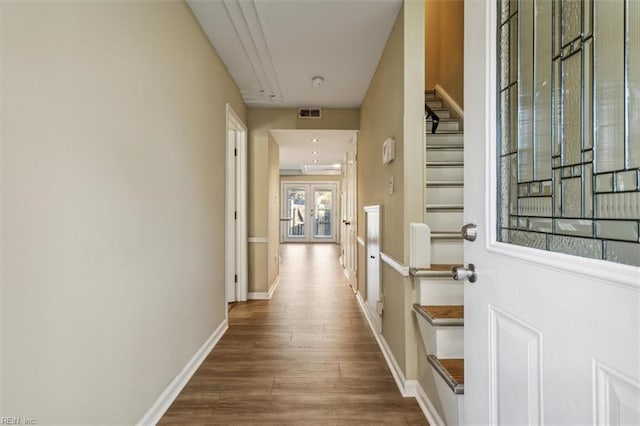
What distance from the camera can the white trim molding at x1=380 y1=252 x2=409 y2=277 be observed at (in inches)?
79.7

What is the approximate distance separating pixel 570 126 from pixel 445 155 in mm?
2312

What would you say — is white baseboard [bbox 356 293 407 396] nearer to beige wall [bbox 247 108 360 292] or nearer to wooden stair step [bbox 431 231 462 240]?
wooden stair step [bbox 431 231 462 240]

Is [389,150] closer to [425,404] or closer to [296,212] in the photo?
[425,404]

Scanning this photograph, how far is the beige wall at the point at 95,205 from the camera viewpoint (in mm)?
969

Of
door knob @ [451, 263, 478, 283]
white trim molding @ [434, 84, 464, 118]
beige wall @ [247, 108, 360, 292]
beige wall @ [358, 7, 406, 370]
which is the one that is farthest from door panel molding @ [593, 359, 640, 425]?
beige wall @ [247, 108, 360, 292]

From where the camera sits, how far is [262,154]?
430cm

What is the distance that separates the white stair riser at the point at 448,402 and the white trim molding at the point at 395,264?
537 mm

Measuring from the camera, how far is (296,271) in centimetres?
618

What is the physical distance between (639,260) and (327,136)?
14.2 ft

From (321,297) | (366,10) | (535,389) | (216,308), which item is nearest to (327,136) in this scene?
(321,297)

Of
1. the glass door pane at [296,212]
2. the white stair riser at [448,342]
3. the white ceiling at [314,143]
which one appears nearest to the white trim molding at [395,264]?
the white stair riser at [448,342]

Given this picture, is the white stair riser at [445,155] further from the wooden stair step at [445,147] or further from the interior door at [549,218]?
the interior door at [549,218]

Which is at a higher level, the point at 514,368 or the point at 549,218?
the point at 549,218

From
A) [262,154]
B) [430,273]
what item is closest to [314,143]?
[262,154]
